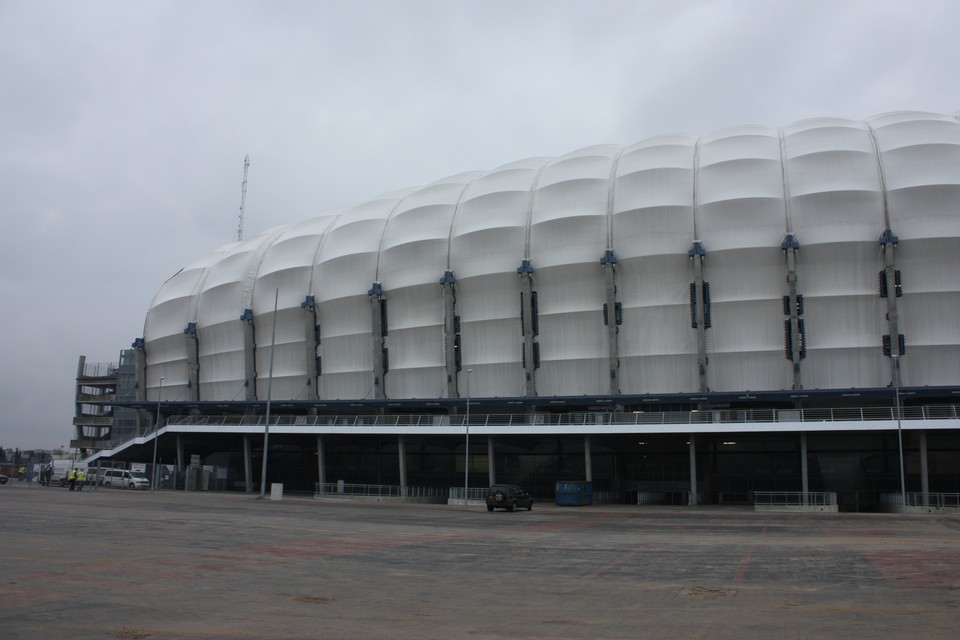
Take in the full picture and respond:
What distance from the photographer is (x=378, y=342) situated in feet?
231

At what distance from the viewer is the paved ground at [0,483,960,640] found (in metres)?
13.2

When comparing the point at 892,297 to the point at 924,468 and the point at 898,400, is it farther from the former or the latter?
the point at 924,468

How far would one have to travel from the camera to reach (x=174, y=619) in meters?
13.4

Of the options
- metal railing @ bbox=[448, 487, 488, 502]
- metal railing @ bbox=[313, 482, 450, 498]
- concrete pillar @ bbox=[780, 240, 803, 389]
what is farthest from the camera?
metal railing @ bbox=[313, 482, 450, 498]

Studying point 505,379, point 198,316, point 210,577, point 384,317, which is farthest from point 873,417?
point 198,316

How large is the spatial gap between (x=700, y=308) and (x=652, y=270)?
4793 mm

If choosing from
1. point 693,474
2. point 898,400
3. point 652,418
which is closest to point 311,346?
point 652,418

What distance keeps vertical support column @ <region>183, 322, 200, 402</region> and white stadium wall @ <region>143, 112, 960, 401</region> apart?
9502 mm

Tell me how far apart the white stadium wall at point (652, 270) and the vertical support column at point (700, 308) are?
0.83 ft

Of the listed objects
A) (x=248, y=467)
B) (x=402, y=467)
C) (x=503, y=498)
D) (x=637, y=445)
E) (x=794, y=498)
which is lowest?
(x=794, y=498)

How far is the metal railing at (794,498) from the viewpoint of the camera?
52.4 meters

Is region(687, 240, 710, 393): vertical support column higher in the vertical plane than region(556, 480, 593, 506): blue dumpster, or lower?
higher

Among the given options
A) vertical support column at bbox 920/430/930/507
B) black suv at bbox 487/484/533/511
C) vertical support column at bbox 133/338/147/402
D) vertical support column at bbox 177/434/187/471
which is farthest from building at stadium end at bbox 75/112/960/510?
vertical support column at bbox 133/338/147/402

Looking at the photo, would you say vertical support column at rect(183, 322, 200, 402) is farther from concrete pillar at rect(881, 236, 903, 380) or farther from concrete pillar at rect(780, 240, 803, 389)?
concrete pillar at rect(881, 236, 903, 380)
